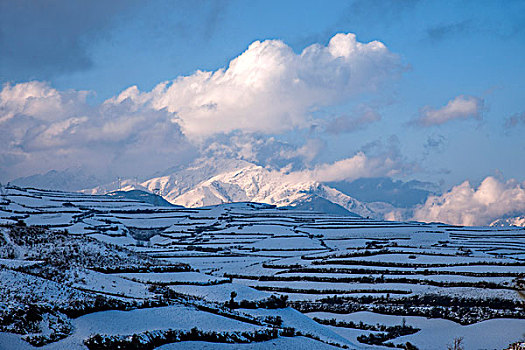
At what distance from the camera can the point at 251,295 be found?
3334cm

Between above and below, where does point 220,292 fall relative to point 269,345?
above

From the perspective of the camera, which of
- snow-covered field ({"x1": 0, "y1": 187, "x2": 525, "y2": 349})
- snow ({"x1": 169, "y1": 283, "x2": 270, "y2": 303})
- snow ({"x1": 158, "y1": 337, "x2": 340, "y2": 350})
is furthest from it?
snow ({"x1": 169, "y1": 283, "x2": 270, "y2": 303})

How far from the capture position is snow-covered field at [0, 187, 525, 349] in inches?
857

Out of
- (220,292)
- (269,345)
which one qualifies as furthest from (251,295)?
(269,345)

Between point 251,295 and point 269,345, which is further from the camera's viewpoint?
point 251,295

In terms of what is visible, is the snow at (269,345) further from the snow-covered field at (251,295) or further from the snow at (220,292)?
the snow at (220,292)

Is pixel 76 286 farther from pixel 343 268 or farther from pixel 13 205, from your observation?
pixel 13 205

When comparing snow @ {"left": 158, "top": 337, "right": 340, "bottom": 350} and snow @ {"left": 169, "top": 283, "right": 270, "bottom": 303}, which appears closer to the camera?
snow @ {"left": 158, "top": 337, "right": 340, "bottom": 350}

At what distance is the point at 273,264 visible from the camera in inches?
2665

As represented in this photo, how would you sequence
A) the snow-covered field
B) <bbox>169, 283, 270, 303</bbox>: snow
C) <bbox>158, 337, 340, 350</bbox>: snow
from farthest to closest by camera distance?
<bbox>169, 283, 270, 303</bbox>: snow → the snow-covered field → <bbox>158, 337, 340, 350</bbox>: snow

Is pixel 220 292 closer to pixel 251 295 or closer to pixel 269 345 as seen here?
pixel 251 295

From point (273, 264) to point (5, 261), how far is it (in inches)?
1534

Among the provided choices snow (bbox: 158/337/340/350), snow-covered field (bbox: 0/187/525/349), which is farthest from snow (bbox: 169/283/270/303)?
snow (bbox: 158/337/340/350)

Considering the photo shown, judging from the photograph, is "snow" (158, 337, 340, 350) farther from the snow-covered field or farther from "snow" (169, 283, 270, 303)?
"snow" (169, 283, 270, 303)
